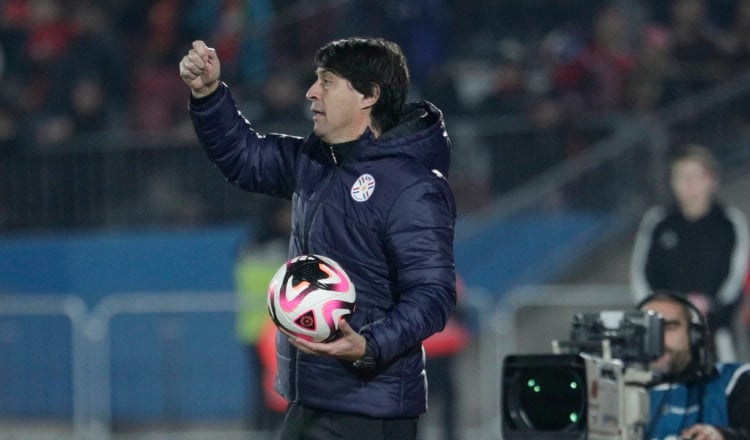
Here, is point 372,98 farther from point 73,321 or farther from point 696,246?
point 73,321

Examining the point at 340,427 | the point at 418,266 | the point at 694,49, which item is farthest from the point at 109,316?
the point at 418,266

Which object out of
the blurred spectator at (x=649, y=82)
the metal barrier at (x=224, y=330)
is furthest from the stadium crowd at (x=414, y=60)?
the metal barrier at (x=224, y=330)

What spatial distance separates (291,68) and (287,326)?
31.1ft

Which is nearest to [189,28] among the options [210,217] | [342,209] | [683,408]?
[210,217]

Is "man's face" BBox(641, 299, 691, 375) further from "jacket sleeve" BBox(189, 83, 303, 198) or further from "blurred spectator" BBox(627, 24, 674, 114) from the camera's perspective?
"blurred spectator" BBox(627, 24, 674, 114)

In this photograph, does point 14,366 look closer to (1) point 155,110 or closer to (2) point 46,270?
(2) point 46,270

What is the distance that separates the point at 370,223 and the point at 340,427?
653 millimetres

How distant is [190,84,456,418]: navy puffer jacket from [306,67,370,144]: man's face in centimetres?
6

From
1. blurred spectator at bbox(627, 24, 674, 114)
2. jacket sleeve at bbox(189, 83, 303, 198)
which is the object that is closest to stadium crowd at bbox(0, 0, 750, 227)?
blurred spectator at bbox(627, 24, 674, 114)

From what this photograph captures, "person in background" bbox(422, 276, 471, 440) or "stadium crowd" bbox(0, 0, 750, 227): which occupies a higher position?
"stadium crowd" bbox(0, 0, 750, 227)

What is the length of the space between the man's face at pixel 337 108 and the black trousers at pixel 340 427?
88 centimetres

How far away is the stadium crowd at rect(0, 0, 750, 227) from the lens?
13.2m

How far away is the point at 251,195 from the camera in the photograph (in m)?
13.7

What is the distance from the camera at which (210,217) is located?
45.3 ft
